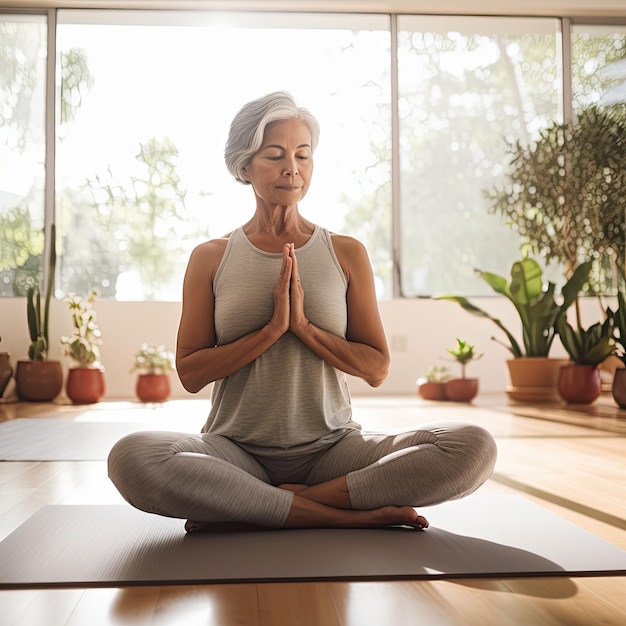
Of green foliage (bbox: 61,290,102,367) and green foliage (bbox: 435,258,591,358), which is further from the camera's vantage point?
green foliage (bbox: 61,290,102,367)

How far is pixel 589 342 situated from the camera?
5.11m

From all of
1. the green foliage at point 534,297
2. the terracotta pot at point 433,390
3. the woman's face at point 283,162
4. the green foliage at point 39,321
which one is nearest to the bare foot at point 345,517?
the woman's face at point 283,162

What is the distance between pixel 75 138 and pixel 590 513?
5.25 m

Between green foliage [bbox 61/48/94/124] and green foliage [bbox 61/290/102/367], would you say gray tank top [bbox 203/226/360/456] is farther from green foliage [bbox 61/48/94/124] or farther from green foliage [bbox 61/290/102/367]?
green foliage [bbox 61/48/94/124]

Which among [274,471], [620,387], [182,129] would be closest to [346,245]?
[274,471]

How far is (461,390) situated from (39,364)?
105 inches

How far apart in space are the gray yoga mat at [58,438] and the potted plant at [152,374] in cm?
126

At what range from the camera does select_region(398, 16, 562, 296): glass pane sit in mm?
6555

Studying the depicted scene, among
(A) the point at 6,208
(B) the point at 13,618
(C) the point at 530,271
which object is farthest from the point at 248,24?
(B) the point at 13,618

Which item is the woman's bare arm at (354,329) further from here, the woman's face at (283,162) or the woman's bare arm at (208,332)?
the woman's face at (283,162)

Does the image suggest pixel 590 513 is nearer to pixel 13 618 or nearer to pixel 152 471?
pixel 152 471

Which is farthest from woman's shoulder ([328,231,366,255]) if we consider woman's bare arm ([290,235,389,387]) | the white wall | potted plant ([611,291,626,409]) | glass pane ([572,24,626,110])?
glass pane ([572,24,626,110])

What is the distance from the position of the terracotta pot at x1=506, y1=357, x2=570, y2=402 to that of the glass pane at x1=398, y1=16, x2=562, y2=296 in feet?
4.21

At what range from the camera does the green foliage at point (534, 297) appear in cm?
525
